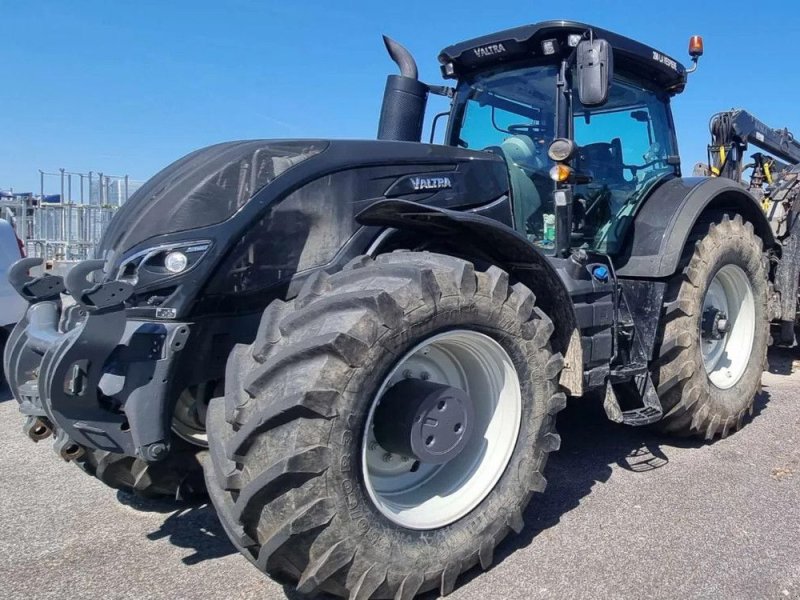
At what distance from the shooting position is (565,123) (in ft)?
12.6

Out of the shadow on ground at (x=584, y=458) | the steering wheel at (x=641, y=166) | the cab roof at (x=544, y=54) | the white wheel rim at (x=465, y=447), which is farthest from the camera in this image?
the steering wheel at (x=641, y=166)

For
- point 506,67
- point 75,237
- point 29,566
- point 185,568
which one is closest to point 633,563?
point 185,568

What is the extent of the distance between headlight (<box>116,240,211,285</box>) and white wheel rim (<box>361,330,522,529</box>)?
2.96 feet

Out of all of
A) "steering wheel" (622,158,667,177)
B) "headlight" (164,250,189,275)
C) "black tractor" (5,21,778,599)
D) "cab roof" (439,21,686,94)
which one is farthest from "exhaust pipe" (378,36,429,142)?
"headlight" (164,250,189,275)

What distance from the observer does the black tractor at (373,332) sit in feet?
7.59

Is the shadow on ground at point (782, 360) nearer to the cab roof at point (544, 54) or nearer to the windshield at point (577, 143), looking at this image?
the windshield at point (577, 143)

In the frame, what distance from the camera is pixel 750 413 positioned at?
15.9 feet

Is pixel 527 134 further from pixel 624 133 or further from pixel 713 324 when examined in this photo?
pixel 713 324

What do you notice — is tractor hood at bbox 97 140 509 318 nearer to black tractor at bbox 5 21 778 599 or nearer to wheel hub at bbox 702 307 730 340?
black tractor at bbox 5 21 778 599

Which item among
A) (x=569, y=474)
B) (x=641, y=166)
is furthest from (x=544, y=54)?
(x=569, y=474)

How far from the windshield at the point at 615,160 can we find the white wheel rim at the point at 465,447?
143cm

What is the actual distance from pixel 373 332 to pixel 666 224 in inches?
99.1

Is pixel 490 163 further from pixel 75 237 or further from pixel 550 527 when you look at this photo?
pixel 75 237

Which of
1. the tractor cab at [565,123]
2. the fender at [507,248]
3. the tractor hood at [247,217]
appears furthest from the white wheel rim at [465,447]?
the tractor cab at [565,123]
